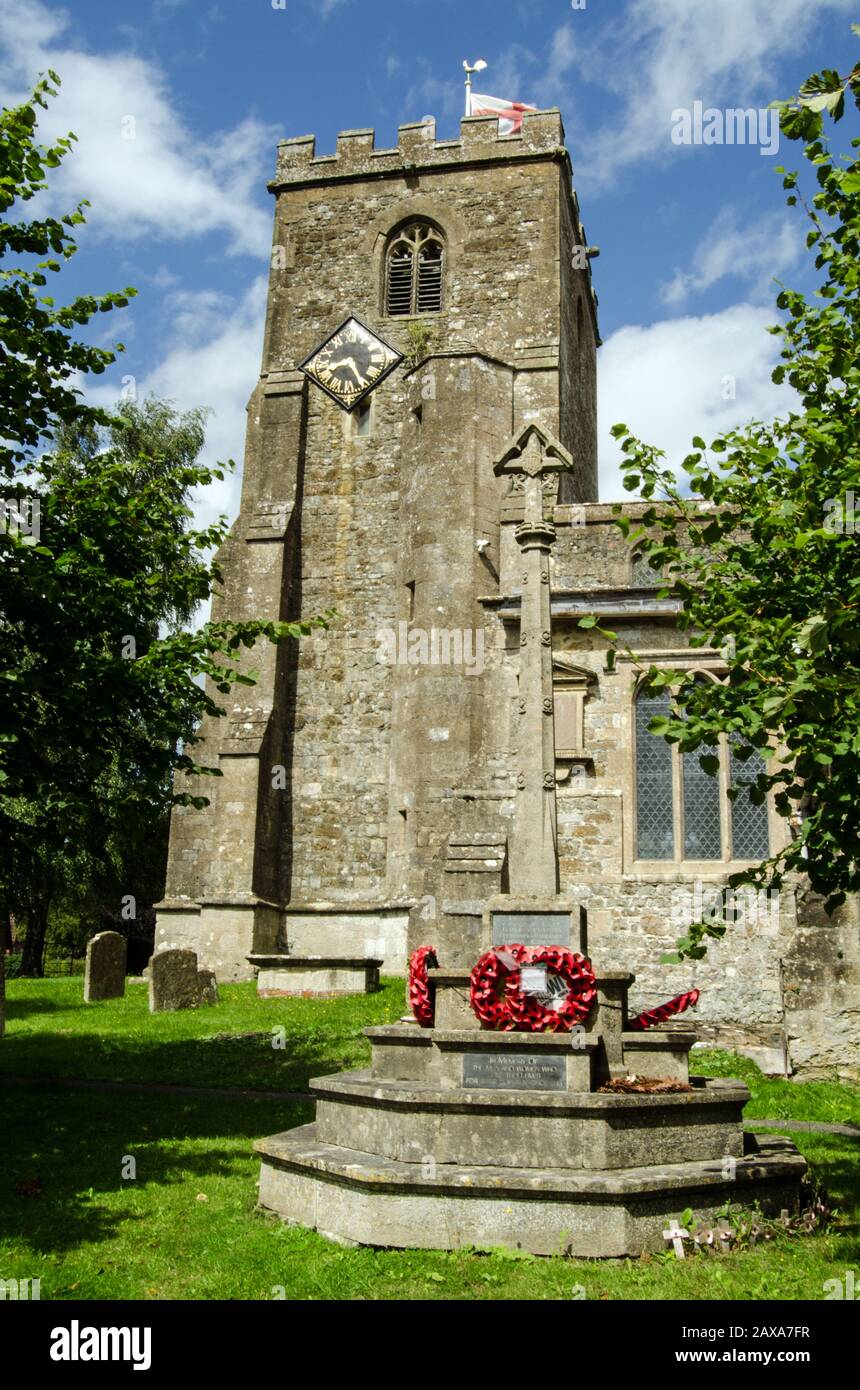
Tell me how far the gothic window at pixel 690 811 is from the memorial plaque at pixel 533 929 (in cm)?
906

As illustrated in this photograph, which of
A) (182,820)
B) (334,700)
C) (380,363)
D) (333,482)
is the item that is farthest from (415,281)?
(182,820)

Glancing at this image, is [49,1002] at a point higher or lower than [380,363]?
lower

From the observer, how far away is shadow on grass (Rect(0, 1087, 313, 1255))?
6.99 m

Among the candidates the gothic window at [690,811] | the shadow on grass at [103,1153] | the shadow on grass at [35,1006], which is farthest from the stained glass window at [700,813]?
the shadow on grass at [35,1006]

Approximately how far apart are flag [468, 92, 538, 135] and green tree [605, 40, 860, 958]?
20.3 metres

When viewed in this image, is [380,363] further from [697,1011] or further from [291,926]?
[697,1011]

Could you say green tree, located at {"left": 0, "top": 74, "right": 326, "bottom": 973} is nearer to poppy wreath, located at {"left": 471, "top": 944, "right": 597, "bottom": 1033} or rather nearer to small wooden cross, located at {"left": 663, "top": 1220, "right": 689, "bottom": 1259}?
poppy wreath, located at {"left": 471, "top": 944, "right": 597, "bottom": 1033}

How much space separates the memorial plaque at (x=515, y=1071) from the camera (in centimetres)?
704

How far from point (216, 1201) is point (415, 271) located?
2315cm

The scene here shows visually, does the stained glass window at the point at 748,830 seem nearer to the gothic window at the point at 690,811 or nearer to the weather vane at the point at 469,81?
the gothic window at the point at 690,811

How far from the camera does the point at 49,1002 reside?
1895cm

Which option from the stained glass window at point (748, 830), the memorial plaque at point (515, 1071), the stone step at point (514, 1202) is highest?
the stained glass window at point (748, 830)

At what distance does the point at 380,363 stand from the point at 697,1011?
52.5 feet

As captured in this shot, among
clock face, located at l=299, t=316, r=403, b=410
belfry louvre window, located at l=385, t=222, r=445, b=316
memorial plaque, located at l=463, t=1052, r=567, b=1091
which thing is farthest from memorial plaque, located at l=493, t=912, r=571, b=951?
belfry louvre window, located at l=385, t=222, r=445, b=316
